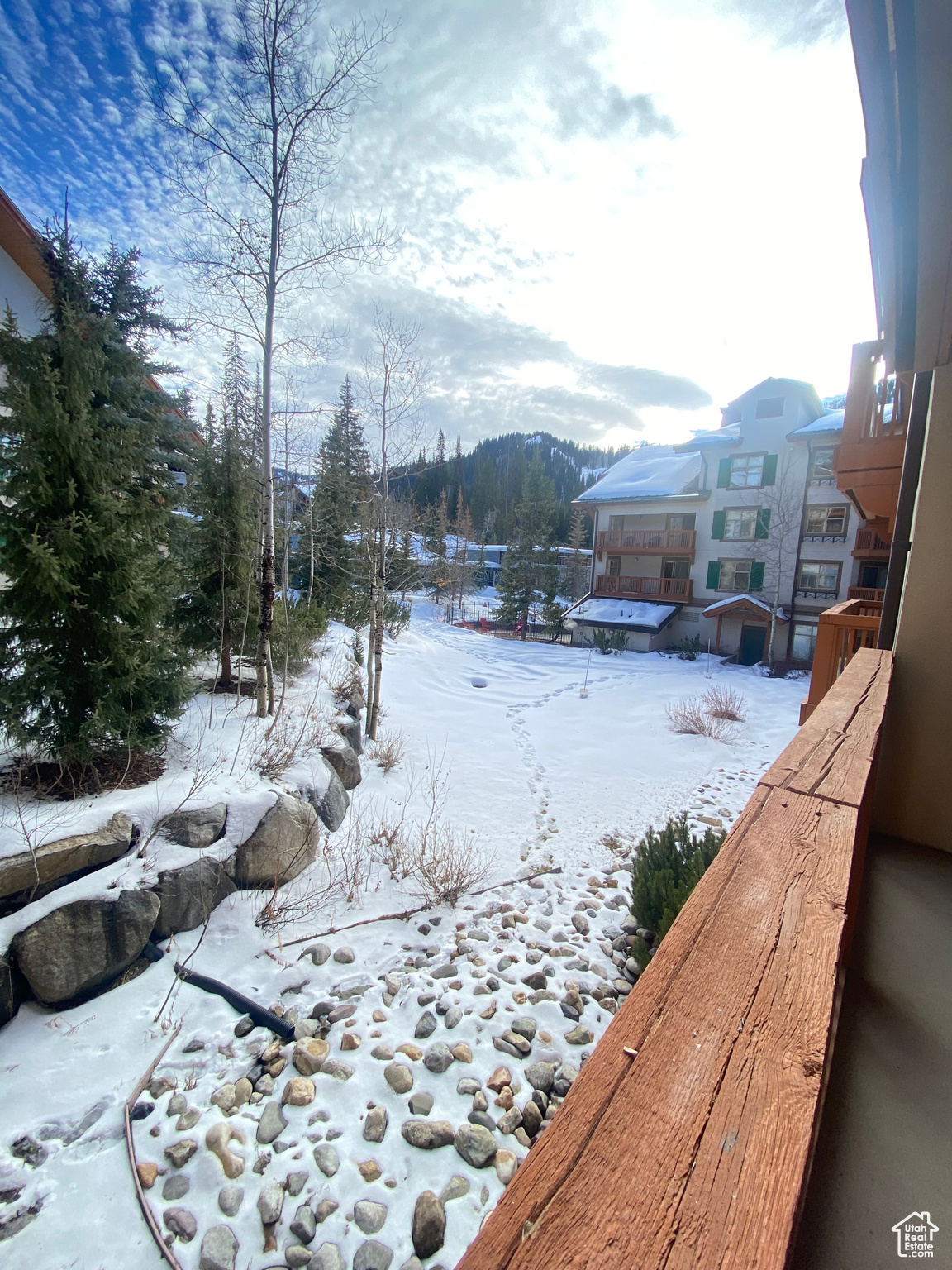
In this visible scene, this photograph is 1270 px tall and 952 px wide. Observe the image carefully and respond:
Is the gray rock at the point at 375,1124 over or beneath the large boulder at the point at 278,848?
beneath

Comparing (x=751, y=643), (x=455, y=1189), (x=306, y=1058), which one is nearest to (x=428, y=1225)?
(x=455, y=1189)

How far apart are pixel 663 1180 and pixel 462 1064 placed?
3.39 metres

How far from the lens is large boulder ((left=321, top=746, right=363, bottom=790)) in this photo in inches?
277

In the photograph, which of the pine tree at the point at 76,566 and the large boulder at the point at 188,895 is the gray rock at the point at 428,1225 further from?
the pine tree at the point at 76,566

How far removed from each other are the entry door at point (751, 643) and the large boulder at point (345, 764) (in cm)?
1779

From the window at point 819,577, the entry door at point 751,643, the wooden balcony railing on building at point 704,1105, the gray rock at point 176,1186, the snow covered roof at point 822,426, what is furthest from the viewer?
the entry door at point 751,643

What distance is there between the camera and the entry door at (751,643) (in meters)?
20.5

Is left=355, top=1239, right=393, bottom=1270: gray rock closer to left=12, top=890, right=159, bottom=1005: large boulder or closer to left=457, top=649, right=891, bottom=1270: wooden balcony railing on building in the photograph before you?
left=12, top=890, right=159, bottom=1005: large boulder

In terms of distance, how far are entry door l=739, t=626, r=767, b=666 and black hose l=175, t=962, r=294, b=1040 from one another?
20.8 metres

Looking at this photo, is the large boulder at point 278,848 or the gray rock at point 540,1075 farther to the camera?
the large boulder at point 278,848

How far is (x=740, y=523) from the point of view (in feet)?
70.6

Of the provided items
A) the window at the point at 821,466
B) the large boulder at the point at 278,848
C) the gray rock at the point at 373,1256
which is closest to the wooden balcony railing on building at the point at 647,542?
the window at the point at 821,466

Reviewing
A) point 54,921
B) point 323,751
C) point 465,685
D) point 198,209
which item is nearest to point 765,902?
point 54,921

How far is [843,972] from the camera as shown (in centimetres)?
150
